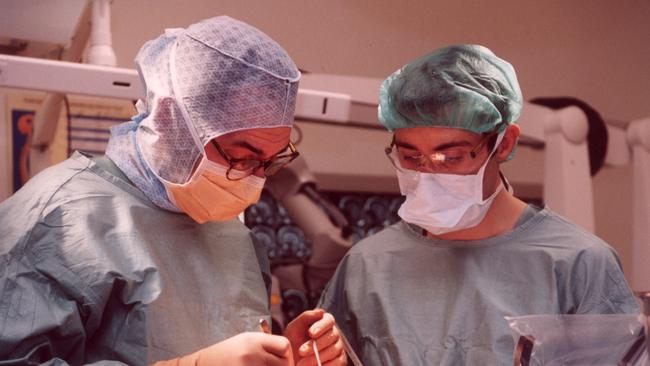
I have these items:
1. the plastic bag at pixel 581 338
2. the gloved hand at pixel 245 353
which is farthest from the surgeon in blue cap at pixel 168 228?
the plastic bag at pixel 581 338

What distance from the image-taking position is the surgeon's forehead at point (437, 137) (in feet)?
5.42

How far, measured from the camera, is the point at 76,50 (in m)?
2.09

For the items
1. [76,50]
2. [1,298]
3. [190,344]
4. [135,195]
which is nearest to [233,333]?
[190,344]

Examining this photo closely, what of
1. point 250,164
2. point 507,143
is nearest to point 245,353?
point 250,164

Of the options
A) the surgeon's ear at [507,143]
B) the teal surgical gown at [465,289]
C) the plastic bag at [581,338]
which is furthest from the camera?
the surgeon's ear at [507,143]

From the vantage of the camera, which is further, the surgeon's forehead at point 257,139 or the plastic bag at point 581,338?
the surgeon's forehead at point 257,139

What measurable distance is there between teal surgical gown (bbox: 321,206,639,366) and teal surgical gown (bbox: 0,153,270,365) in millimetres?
250

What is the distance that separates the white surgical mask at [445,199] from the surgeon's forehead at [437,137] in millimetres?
54

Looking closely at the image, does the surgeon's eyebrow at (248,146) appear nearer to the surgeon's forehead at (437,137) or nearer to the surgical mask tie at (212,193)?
the surgical mask tie at (212,193)

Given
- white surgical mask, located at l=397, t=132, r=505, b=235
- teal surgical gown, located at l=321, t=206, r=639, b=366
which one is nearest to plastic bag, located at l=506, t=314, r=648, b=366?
teal surgical gown, located at l=321, t=206, r=639, b=366

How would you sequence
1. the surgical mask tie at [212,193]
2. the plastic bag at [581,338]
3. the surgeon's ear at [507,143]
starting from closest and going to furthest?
the plastic bag at [581,338] < the surgical mask tie at [212,193] < the surgeon's ear at [507,143]

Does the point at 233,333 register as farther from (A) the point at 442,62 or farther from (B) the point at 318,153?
(B) the point at 318,153

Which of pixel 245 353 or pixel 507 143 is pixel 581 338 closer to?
pixel 245 353

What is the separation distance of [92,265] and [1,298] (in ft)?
0.45
